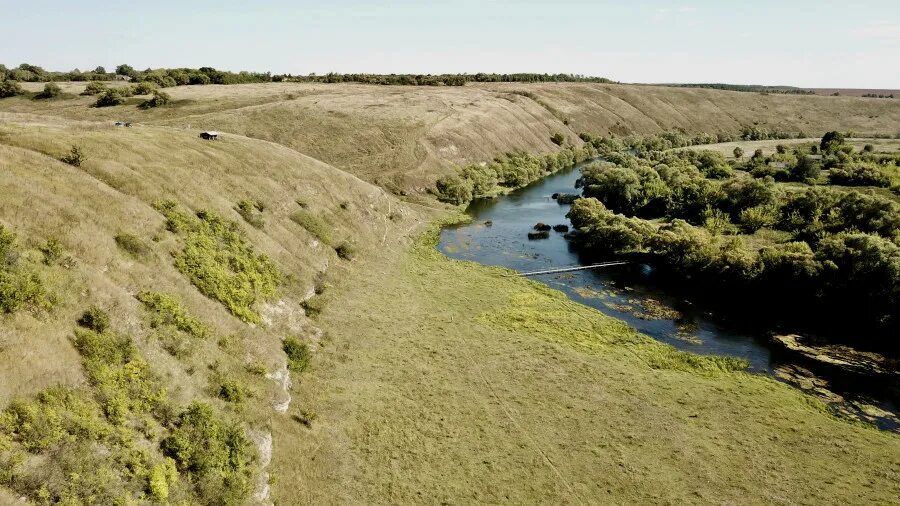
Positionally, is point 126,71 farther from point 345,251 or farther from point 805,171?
point 805,171

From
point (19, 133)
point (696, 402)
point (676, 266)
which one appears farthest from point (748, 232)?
point (19, 133)

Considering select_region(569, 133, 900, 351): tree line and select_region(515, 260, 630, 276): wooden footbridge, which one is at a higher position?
select_region(569, 133, 900, 351): tree line

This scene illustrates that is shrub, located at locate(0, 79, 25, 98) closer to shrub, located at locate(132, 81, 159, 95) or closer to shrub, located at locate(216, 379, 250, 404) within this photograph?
shrub, located at locate(132, 81, 159, 95)

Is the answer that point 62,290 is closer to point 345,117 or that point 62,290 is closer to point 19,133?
point 19,133

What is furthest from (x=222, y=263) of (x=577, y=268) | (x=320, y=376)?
(x=577, y=268)

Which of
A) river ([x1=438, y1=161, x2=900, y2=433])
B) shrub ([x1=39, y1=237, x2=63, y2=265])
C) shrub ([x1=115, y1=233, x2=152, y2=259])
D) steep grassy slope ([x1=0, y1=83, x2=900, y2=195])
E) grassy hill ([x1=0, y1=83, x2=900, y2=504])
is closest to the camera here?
grassy hill ([x1=0, y1=83, x2=900, y2=504])

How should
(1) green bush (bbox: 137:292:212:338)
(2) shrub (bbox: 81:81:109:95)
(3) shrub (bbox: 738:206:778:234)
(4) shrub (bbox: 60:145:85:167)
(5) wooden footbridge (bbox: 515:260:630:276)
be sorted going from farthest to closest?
1. (2) shrub (bbox: 81:81:109:95)
2. (3) shrub (bbox: 738:206:778:234)
3. (5) wooden footbridge (bbox: 515:260:630:276)
4. (4) shrub (bbox: 60:145:85:167)
5. (1) green bush (bbox: 137:292:212:338)

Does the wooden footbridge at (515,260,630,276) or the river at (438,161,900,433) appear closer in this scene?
the river at (438,161,900,433)

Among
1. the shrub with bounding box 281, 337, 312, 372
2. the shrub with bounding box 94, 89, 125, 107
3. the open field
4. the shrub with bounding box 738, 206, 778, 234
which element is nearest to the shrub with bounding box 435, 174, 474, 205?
the shrub with bounding box 738, 206, 778, 234
